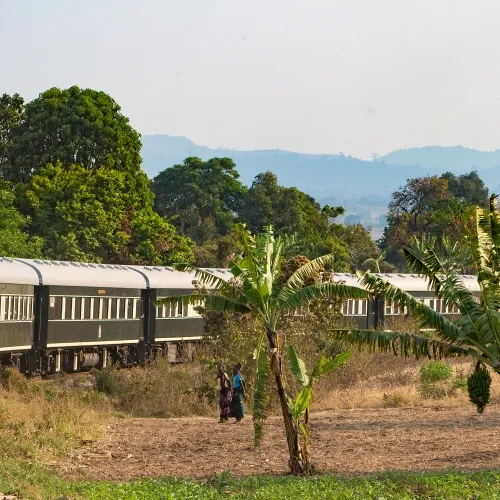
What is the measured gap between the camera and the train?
36625mm

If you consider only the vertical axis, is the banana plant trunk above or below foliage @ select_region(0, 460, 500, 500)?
above

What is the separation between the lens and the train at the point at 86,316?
36625 mm

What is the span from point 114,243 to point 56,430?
39585 millimetres

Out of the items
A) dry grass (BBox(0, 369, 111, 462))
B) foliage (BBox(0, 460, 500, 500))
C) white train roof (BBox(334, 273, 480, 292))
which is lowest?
foliage (BBox(0, 460, 500, 500))

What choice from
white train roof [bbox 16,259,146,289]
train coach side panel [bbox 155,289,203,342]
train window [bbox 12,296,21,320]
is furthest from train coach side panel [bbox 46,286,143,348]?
train window [bbox 12,296,21,320]

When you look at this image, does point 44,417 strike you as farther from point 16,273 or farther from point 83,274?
point 83,274

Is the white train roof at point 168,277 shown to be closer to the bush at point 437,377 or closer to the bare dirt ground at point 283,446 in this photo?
the bush at point 437,377

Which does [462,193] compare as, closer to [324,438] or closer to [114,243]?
[114,243]

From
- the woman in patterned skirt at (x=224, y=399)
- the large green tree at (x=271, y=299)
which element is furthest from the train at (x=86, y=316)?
the large green tree at (x=271, y=299)

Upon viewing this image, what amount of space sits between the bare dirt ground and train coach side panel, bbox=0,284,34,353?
17.1ft

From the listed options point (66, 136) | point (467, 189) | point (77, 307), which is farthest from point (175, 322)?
point (467, 189)

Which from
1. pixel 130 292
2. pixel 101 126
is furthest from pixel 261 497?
pixel 101 126

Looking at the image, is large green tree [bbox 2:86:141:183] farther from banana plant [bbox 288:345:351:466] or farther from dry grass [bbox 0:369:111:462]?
banana plant [bbox 288:345:351:466]

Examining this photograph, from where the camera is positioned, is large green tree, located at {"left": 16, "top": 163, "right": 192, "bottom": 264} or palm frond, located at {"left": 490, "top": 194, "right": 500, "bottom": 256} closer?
palm frond, located at {"left": 490, "top": 194, "right": 500, "bottom": 256}
